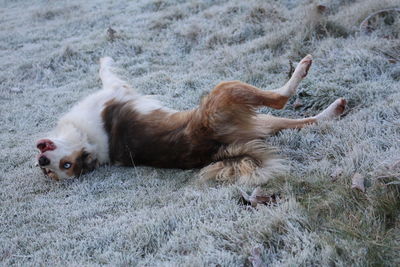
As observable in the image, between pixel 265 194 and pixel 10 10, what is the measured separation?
11.1 m

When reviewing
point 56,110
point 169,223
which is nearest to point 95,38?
point 56,110

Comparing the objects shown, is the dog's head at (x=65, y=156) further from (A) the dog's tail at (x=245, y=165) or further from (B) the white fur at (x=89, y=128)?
(A) the dog's tail at (x=245, y=165)

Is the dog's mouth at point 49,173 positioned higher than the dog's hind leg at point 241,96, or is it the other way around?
the dog's hind leg at point 241,96

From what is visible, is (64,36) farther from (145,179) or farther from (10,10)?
(145,179)

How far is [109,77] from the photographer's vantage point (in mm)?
5207

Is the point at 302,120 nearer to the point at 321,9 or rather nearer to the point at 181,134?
the point at 181,134

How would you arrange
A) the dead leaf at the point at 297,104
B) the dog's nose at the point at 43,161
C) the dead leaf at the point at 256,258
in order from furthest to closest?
the dead leaf at the point at 297,104
the dog's nose at the point at 43,161
the dead leaf at the point at 256,258

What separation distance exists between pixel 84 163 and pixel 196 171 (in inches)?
44.7

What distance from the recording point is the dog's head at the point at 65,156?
3.71 m

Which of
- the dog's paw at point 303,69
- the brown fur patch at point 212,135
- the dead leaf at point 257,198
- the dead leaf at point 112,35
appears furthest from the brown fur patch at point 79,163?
the dead leaf at point 112,35

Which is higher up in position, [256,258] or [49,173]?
[256,258]

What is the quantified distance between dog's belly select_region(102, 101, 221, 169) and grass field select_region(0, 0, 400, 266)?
0.14 metres

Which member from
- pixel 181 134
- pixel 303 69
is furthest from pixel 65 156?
pixel 303 69

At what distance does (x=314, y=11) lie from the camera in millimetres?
5672
